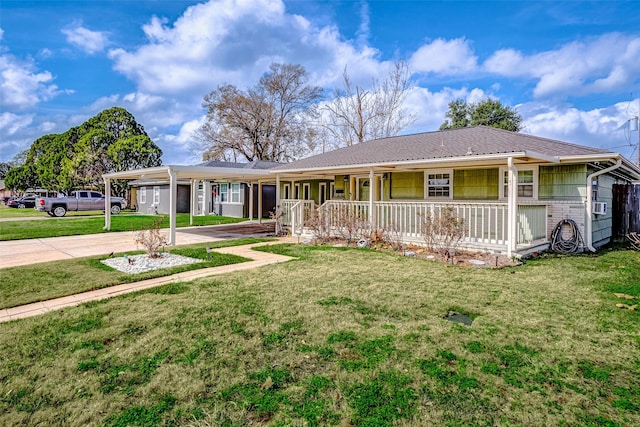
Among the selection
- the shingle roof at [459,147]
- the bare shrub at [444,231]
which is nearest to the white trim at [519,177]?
the shingle roof at [459,147]

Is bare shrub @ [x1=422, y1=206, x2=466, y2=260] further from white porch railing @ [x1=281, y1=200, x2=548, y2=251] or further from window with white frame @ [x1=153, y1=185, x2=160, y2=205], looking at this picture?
window with white frame @ [x1=153, y1=185, x2=160, y2=205]

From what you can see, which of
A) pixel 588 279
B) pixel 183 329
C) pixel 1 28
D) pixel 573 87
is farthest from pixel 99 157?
pixel 573 87

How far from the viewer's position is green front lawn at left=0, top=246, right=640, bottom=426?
2436mm

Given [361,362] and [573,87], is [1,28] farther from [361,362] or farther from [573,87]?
[573,87]

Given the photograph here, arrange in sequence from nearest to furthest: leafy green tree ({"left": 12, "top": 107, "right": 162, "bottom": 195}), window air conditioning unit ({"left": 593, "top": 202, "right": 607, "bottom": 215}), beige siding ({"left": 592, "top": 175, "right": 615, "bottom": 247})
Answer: window air conditioning unit ({"left": 593, "top": 202, "right": 607, "bottom": 215}) → beige siding ({"left": 592, "top": 175, "right": 615, "bottom": 247}) → leafy green tree ({"left": 12, "top": 107, "right": 162, "bottom": 195})

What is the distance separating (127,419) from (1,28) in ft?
48.5

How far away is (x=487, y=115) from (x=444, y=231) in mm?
25555

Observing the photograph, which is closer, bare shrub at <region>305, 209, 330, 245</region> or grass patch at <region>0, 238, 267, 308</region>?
grass patch at <region>0, 238, 267, 308</region>

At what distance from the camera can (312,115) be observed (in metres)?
34.0

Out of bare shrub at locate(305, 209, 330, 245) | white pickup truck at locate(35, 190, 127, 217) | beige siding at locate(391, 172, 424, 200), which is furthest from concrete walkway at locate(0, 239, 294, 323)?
white pickup truck at locate(35, 190, 127, 217)

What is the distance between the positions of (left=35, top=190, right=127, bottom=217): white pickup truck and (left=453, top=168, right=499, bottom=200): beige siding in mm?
23405

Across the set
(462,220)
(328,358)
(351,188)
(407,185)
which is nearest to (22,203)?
(351,188)

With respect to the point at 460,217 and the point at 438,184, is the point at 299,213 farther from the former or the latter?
the point at 460,217

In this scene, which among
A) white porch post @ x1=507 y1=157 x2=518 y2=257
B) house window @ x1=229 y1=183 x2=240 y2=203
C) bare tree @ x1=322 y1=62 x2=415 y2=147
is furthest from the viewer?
bare tree @ x1=322 y1=62 x2=415 y2=147
